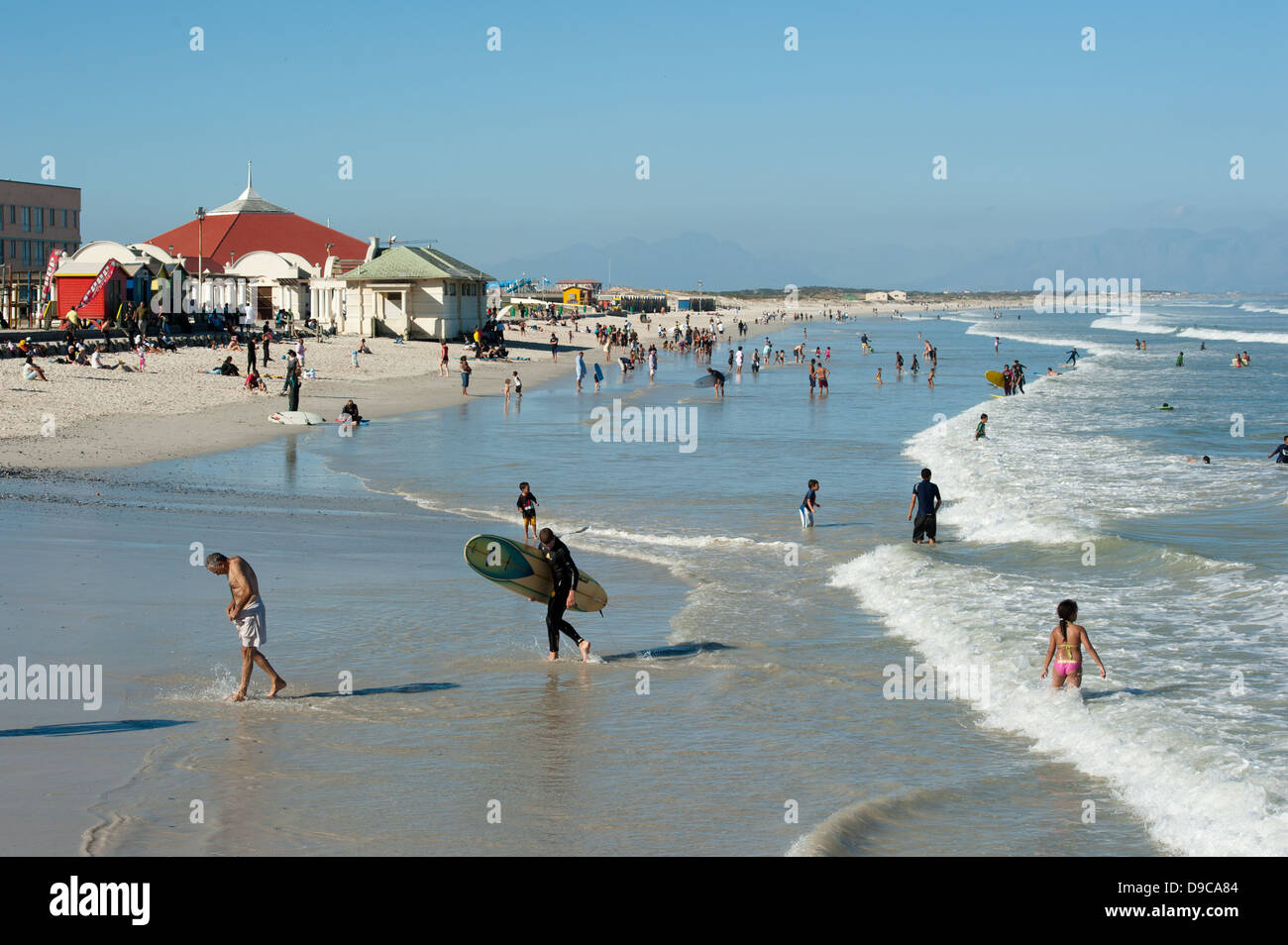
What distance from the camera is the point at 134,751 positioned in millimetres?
8883

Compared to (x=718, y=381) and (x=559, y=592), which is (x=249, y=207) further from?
(x=559, y=592)

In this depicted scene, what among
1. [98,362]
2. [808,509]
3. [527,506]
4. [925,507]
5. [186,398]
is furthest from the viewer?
[98,362]

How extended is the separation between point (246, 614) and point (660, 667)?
390 cm

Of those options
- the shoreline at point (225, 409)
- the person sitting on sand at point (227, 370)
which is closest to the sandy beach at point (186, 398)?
the shoreline at point (225, 409)

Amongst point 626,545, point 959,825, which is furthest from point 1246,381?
point 959,825

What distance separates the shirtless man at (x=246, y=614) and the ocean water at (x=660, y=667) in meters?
0.27

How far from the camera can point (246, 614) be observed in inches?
404

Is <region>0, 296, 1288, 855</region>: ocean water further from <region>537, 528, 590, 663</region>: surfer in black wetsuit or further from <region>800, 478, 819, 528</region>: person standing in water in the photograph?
<region>800, 478, 819, 528</region>: person standing in water

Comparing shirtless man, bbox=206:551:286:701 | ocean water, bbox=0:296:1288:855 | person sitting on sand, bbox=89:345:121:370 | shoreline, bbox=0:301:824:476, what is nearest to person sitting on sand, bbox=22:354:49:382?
shoreline, bbox=0:301:824:476

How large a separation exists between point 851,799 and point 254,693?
5.19 metres

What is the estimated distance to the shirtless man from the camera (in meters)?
10.2

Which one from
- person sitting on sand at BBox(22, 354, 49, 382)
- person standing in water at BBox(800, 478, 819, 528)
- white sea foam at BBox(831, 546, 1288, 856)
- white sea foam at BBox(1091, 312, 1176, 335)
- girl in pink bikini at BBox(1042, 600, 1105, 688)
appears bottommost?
white sea foam at BBox(831, 546, 1288, 856)

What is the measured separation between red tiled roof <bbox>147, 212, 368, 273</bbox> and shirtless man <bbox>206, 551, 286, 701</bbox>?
233 ft

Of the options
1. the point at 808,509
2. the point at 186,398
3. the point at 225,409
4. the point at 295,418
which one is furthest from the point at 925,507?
the point at 186,398
